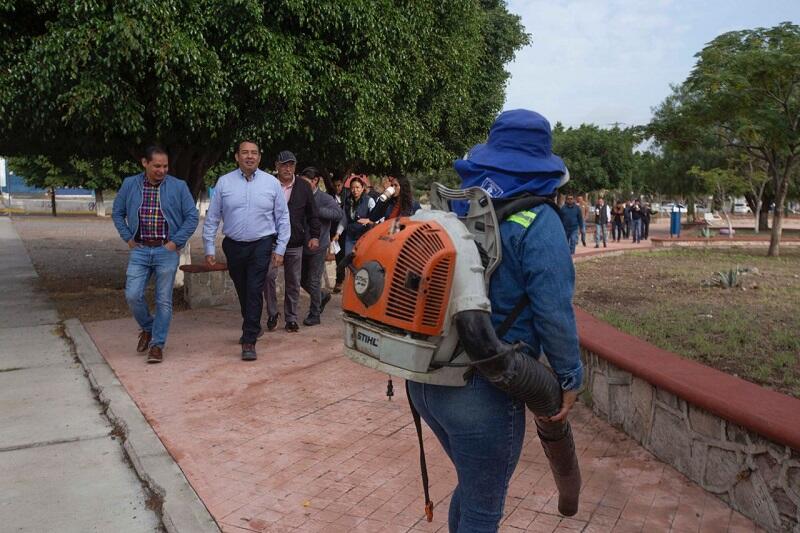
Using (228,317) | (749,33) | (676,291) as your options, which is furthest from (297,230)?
(749,33)

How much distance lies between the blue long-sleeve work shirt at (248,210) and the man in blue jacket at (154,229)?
0.26 m

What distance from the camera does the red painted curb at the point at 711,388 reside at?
3.22m

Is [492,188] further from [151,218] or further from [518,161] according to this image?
[151,218]

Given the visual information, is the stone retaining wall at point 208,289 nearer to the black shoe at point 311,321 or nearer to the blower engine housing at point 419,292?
the black shoe at point 311,321

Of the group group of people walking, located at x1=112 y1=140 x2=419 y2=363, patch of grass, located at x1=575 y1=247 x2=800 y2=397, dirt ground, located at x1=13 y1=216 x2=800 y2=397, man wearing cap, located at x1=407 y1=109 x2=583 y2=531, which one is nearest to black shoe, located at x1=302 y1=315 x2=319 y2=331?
group of people walking, located at x1=112 y1=140 x2=419 y2=363

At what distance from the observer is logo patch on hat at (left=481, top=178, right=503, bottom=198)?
7.57 ft

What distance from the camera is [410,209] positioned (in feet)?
26.8

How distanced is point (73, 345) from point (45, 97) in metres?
2.59

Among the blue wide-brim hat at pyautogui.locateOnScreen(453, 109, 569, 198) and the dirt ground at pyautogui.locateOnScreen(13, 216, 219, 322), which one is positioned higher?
the blue wide-brim hat at pyautogui.locateOnScreen(453, 109, 569, 198)

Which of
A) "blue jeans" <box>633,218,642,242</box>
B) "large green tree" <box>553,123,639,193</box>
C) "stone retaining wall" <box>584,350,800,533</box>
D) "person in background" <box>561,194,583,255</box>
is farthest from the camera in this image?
"large green tree" <box>553,123,639,193</box>

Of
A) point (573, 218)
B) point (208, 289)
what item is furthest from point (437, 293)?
point (573, 218)

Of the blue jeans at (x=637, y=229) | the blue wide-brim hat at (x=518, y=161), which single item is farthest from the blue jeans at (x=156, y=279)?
the blue jeans at (x=637, y=229)

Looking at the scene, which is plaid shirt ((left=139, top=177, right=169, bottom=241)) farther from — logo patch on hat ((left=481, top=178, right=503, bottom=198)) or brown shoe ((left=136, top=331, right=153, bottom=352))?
logo patch on hat ((left=481, top=178, right=503, bottom=198))

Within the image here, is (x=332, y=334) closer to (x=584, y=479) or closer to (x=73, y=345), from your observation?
(x=73, y=345)
